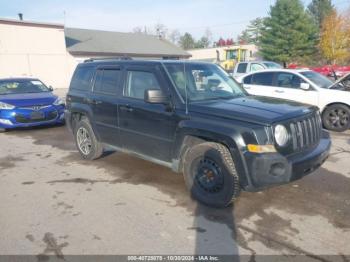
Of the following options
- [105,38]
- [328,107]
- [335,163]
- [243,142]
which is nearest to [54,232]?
[243,142]

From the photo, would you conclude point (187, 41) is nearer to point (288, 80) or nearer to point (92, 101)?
point (288, 80)

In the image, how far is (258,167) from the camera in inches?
146

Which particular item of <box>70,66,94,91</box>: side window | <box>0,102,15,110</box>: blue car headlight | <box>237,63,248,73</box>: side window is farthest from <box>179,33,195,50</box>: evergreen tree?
<box>70,66,94,91</box>: side window

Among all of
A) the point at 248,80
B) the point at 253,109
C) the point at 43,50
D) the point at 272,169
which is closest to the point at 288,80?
the point at 248,80

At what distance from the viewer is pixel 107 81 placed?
18.7ft

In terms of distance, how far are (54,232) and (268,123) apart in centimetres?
267

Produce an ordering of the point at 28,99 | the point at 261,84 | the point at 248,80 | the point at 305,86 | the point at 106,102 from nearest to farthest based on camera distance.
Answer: the point at 106,102
the point at 305,86
the point at 28,99
the point at 261,84
the point at 248,80

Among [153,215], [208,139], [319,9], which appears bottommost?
[153,215]

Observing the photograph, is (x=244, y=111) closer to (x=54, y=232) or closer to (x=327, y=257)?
(x=327, y=257)

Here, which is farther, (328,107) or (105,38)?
(105,38)

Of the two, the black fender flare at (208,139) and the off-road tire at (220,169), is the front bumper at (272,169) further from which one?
the off-road tire at (220,169)

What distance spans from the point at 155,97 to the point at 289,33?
148ft

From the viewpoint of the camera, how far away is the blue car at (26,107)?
9.20 m

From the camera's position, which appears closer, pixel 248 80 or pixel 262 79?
pixel 262 79
